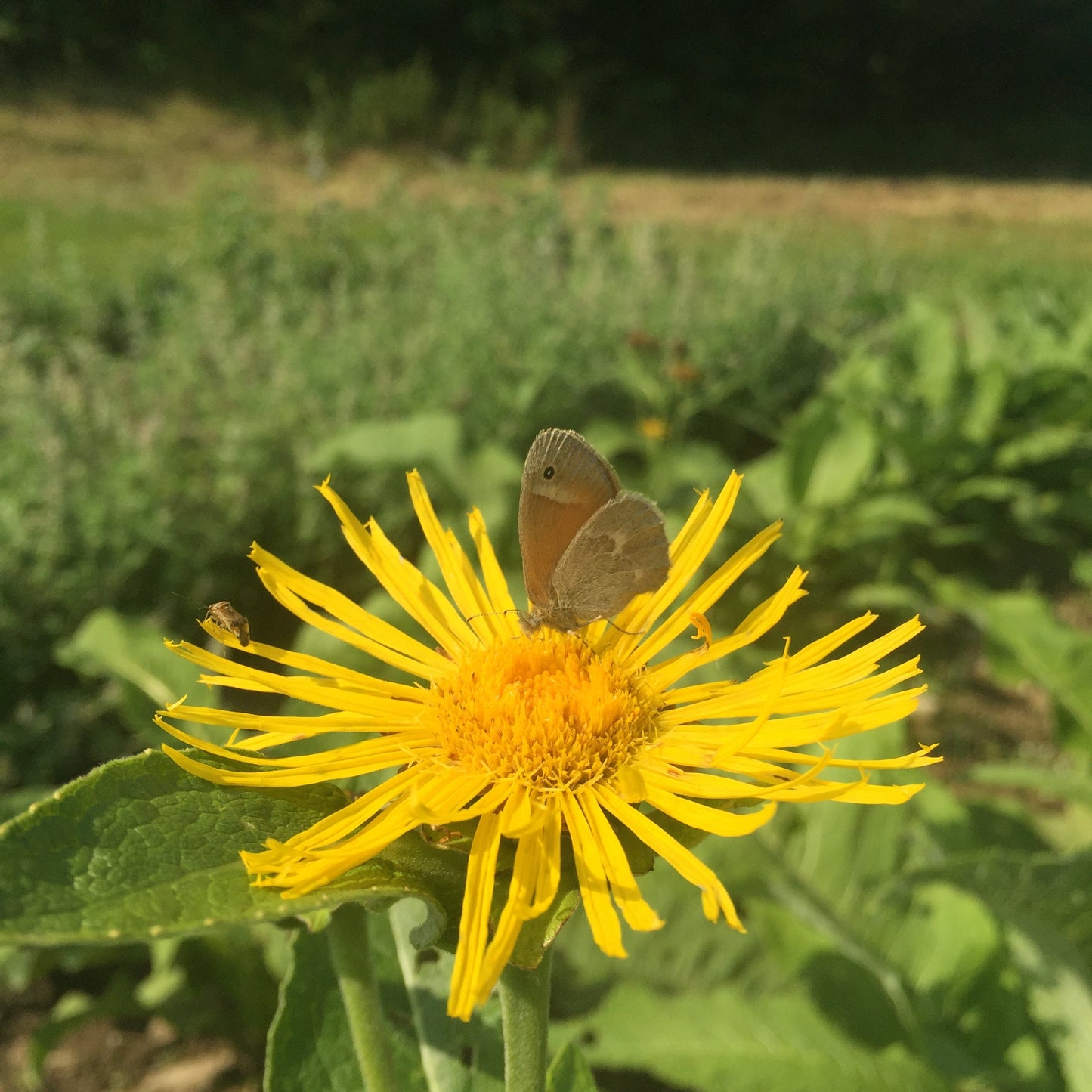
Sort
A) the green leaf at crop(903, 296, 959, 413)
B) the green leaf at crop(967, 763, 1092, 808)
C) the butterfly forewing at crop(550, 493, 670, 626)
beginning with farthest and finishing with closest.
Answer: the green leaf at crop(903, 296, 959, 413), the green leaf at crop(967, 763, 1092, 808), the butterfly forewing at crop(550, 493, 670, 626)

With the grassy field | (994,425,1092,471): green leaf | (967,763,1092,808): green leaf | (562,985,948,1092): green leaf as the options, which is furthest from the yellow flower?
(994,425,1092,471): green leaf

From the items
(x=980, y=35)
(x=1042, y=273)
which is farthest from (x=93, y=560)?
(x=980, y=35)

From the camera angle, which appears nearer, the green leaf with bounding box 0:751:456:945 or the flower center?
the green leaf with bounding box 0:751:456:945

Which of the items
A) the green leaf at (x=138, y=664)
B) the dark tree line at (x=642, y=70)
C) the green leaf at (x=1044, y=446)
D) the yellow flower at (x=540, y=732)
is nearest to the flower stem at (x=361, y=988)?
the yellow flower at (x=540, y=732)

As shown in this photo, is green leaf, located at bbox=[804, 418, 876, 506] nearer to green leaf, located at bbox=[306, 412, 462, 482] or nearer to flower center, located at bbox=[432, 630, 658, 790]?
green leaf, located at bbox=[306, 412, 462, 482]

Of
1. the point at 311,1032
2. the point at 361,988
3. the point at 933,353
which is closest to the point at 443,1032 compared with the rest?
the point at 311,1032

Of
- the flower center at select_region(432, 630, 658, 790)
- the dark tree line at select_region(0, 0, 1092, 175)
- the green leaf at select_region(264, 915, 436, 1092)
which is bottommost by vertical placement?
the green leaf at select_region(264, 915, 436, 1092)

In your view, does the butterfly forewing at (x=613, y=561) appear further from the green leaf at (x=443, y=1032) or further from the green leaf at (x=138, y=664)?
the green leaf at (x=138, y=664)
